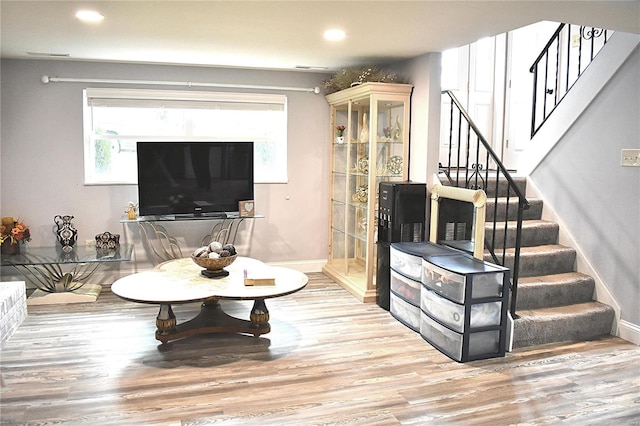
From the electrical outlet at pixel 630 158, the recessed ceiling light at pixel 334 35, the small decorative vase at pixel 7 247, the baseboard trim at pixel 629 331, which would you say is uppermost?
the recessed ceiling light at pixel 334 35

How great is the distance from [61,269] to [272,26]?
3.31m

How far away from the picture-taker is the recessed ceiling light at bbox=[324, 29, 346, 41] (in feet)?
12.1

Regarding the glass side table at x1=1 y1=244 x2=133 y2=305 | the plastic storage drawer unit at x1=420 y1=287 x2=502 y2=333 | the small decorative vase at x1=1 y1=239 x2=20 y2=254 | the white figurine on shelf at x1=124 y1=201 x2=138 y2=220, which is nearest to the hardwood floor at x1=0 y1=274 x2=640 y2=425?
the plastic storage drawer unit at x1=420 y1=287 x2=502 y2=333

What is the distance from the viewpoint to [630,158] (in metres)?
3.77

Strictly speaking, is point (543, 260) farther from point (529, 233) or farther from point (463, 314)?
point (463, 314)

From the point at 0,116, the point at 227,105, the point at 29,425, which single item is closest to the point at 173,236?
the point at 227,105

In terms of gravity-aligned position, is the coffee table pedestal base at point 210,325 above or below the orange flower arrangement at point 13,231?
below

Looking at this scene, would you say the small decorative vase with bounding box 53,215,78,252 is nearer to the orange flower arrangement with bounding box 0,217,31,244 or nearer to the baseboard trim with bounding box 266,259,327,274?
the orange flower arrangement with bounding box 0,217,31,244

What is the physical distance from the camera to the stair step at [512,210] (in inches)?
181

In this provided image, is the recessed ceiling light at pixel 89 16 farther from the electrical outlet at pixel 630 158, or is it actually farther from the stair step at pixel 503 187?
the electrical outlet at pixel 630 158

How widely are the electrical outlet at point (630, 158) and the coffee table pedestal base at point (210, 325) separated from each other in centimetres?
288

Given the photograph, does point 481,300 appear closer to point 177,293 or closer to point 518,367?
point 518,367

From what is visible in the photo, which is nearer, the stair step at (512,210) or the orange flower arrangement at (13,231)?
the stair step at (512,210)

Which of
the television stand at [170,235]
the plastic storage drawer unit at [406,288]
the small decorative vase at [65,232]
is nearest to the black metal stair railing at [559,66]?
the plastic storage drawer unit at [406,288]
